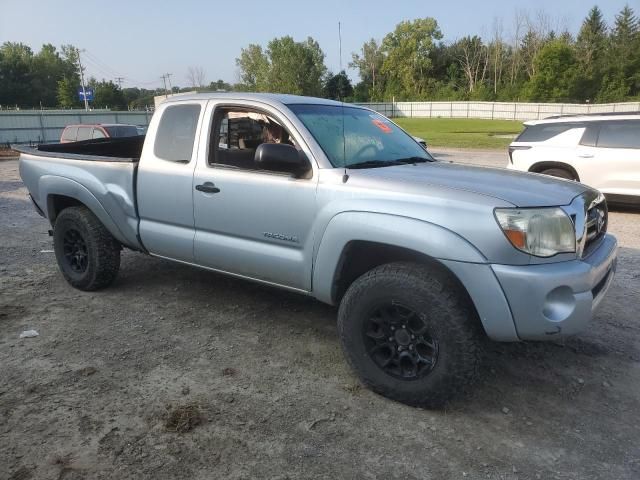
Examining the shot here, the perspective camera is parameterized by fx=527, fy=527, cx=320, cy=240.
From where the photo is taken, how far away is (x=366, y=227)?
3.09m

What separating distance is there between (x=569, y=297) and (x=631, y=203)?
709 centimetres

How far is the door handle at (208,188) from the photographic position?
152 inches

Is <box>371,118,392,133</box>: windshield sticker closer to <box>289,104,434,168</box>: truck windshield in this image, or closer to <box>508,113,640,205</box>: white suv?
<box>289,104,434,168</box>: truck windshield

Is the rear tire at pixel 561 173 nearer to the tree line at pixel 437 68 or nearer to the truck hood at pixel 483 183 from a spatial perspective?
the truck hood at pixel 483 183

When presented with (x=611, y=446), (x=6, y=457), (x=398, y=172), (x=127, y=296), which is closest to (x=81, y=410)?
(x=6, y=457)

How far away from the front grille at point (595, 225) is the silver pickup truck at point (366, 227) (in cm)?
2

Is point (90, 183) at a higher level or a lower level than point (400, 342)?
higher

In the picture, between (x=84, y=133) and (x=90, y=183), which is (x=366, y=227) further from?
(x=84, y=133)

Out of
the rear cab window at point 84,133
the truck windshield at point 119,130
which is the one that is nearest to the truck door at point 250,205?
the truck windshield at point 119,130

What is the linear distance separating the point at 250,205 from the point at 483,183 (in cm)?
155

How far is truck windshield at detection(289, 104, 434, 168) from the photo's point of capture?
3609 millimetres

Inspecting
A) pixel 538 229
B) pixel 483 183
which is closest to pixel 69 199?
pixel 483 183

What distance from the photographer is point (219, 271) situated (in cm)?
404

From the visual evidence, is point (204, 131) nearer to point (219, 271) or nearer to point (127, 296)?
point (219, 271)
